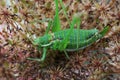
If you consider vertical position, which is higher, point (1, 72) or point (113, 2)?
point (113, 2)

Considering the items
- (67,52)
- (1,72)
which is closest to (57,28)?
(67,52)

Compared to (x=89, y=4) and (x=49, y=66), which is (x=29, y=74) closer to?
(x=49, y=66)

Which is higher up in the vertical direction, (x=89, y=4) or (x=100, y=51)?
(x=89, y=4)

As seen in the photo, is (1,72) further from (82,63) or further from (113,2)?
(113,2)

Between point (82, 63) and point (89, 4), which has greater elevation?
point (89, 4)

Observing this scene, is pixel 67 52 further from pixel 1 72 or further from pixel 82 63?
pixel 1 72

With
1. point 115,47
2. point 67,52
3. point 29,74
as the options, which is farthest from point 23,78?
point 115,47

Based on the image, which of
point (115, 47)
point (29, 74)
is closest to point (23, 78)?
Result: point (29, 74)
